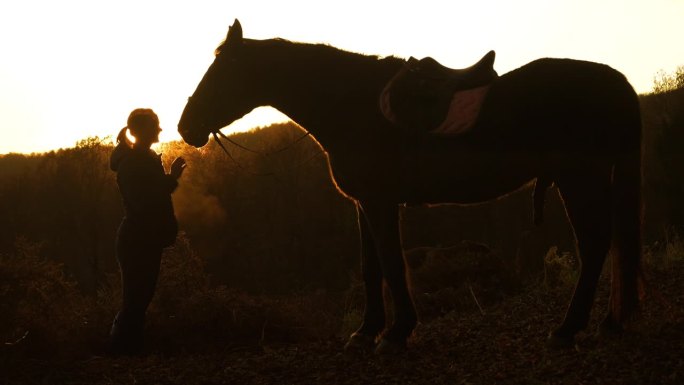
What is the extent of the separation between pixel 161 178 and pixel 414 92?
324cm

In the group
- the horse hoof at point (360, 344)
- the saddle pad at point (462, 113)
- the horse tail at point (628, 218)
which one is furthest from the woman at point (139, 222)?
the horse tail at point (628, 218)

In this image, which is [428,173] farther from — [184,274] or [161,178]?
[184,274]

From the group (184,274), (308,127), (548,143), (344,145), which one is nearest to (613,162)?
(548,143)

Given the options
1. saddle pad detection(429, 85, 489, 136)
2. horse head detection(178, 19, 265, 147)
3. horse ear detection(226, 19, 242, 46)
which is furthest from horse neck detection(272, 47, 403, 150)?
saddle pad detection(429, 85, 489, 136)

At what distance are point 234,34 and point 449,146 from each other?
2.24 meters

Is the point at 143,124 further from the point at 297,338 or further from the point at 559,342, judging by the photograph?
the point at 559,342

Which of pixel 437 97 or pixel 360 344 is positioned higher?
pixel 437 97

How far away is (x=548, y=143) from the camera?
573 centimetres

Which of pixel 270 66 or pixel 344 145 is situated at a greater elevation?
pixel 270 66

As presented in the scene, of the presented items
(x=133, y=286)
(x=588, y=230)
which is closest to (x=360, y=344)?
(x=588, y=230)

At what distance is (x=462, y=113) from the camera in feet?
19.1

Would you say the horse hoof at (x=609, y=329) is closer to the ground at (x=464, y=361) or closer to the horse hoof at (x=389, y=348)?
the ground at (x=464, y=361)

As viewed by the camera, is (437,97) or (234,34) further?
(234,34)

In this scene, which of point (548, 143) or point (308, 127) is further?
point (308, 127)
